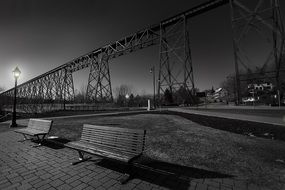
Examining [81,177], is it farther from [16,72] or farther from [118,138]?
[16,72]

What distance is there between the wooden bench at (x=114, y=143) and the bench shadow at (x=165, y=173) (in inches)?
9.4

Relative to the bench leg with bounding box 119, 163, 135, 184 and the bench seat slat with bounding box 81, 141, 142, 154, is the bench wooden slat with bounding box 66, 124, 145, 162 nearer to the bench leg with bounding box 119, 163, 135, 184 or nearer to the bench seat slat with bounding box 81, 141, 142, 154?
the bench seat slat with bounding box 81, 141, 142, 154

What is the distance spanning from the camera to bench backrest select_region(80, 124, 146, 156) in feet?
8.61

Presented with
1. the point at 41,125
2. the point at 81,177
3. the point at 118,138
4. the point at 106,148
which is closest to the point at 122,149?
the point at 118,138

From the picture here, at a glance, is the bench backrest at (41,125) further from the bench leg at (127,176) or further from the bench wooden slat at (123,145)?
the bench leg at (127,176)

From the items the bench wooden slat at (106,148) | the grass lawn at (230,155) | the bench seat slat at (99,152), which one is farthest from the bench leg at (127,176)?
the grass lawn at (230,155)

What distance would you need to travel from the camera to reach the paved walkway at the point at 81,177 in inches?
87.7

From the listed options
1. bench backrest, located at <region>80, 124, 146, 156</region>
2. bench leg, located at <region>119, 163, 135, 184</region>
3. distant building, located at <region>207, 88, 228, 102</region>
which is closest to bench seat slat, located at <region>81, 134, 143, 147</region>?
bench backrest, located at <region>80, 124, 146, 156</region>

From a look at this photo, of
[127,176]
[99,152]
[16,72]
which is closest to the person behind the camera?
[127,176]

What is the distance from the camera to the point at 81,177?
8.34 feet

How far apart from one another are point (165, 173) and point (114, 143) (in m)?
1.10

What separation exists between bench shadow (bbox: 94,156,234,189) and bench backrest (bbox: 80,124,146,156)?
1.27ft

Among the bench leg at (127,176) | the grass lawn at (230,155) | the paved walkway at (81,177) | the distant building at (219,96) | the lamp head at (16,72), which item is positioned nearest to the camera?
the paved walkway at (81,177)

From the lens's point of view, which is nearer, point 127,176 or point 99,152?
point 127,176
